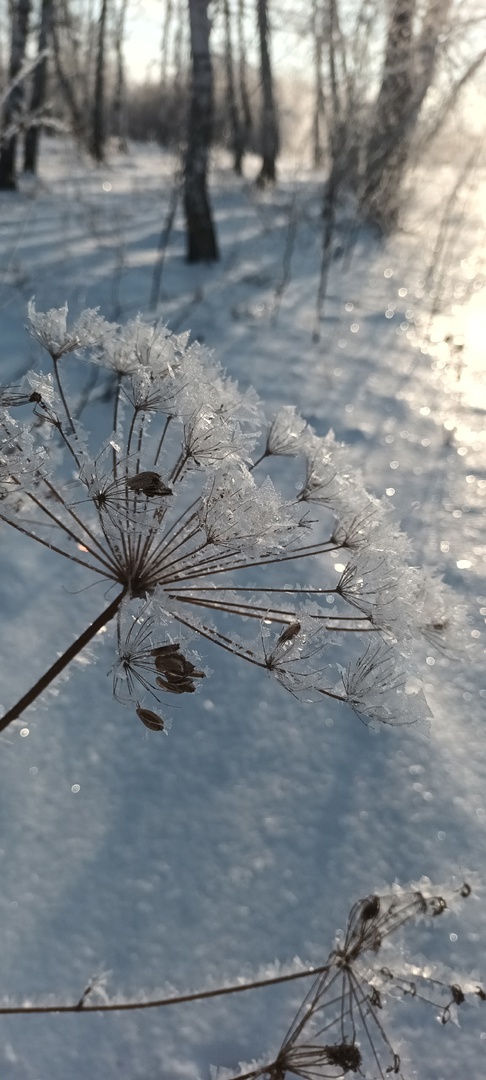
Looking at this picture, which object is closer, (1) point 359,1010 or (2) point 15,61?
(1) point 359,1010

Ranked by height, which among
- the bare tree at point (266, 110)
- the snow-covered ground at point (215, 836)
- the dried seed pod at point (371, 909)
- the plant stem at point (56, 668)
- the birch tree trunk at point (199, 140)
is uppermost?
the bare tree at point (266, 110)

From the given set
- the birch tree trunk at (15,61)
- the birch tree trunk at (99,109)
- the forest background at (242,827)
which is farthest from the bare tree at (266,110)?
the forest background at (242,827)

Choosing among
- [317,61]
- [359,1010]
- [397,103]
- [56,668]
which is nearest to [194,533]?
[56,668]

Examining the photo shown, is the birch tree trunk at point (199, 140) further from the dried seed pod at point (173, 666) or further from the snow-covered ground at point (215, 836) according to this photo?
the dried seed pod at point (173, 666)

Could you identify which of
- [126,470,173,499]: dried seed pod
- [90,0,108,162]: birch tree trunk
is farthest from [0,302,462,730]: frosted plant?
[90,0,108,162]: birch tree trunk

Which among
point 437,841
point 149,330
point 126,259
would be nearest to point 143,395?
point 149,330

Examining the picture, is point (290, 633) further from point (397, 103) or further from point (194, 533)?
point (397, 103)

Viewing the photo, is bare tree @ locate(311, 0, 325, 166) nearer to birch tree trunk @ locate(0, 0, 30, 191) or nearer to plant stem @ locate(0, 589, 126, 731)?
birch tree trunk @ locate(0, 0, 30, 191)
